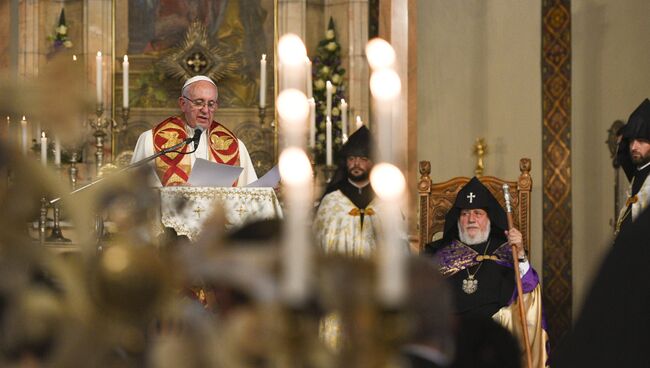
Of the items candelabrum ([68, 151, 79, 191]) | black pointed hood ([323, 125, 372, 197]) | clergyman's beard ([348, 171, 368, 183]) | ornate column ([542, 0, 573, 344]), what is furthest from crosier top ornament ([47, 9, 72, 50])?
ornate column ([542, 0, 573, 344])

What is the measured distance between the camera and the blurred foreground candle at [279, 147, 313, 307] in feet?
2.66

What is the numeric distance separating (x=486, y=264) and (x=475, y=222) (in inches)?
13.3

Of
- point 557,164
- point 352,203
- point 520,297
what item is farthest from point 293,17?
point 520,297

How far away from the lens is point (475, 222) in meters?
8.17

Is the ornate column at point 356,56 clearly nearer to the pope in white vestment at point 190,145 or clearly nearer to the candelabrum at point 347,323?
the pope in white vestment at point 190,145

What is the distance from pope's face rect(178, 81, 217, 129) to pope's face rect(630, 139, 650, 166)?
3.52m

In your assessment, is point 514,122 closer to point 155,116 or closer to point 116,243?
point 155,116

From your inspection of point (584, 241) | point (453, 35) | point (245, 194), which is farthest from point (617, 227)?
point (245, 194)

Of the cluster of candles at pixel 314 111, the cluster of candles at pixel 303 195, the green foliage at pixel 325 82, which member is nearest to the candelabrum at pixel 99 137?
the cluster of candles at pixel 314 111

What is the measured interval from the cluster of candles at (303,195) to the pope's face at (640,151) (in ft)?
25.4

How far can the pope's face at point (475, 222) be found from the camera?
8180 millimetres

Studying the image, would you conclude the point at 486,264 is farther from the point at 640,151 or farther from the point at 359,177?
the point at 640,151

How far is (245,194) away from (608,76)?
18.8 feet

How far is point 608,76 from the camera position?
10039 mm
